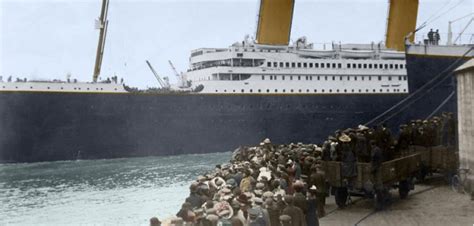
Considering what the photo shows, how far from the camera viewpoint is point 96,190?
19.6 metres

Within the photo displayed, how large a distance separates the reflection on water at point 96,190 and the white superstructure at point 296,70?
284 inches

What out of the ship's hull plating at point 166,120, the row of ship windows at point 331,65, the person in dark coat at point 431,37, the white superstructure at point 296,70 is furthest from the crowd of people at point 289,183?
the row of ship windows at point 331,65

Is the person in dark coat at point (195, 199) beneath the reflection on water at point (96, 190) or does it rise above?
above

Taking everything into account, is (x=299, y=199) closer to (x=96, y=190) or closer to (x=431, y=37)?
(x=96, y=190)

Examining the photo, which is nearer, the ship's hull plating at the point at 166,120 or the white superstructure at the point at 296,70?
the ship's hull plating at the point at 166,120

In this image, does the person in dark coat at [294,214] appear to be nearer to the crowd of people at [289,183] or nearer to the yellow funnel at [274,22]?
the crowd of people at [289,183]

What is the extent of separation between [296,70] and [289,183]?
27568mm

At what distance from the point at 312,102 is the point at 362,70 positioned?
5363 millimetres

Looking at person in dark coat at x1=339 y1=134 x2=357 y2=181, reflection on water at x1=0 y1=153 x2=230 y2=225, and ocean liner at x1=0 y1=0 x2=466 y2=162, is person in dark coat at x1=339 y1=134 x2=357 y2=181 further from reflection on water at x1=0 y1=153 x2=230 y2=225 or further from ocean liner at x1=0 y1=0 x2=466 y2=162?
ocean liner at x1=0 y1=0 x2=466 y2=162

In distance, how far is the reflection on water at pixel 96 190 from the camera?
1506 centimetres

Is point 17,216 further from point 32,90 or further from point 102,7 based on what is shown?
point 102,7

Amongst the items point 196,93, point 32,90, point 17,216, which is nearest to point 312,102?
point 196,93

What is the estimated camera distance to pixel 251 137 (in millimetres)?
33500

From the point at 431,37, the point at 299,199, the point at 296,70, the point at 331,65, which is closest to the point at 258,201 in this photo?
the point at 299,199
